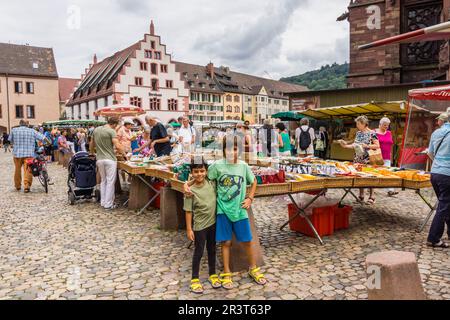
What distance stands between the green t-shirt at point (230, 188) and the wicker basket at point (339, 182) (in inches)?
73.1

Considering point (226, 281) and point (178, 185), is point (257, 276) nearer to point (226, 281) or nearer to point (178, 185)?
point (226, 281)

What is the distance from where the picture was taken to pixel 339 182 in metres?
5.89

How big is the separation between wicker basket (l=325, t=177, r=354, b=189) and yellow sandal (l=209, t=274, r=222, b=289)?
226 centimetres

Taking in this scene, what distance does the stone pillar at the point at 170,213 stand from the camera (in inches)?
266

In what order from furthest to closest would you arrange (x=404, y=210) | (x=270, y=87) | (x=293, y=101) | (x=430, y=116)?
(x=270, y=87), (x=293, y=101), (x=430, y=116), (x=404, y=210)

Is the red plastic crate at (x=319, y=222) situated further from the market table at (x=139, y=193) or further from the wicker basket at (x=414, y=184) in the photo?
the market table at (x=139, y=193)

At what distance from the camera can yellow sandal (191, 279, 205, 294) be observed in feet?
13.7

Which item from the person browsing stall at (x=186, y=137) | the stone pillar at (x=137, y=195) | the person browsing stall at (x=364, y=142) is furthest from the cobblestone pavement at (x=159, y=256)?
the person browsing stall at (x=186, y=137)
